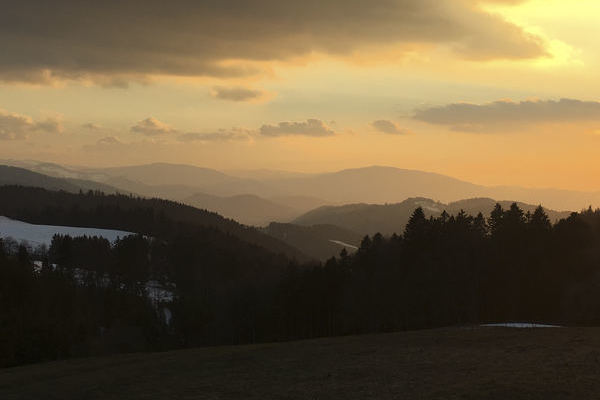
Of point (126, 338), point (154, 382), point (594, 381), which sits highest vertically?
point (594, 381)

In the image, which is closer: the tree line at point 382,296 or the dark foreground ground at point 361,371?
the dark foreground ground at point 361,371

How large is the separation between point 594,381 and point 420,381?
322 inches

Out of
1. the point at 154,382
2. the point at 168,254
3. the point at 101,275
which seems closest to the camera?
the point at 154,382

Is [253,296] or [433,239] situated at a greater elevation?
[433,239]

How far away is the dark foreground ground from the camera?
2886 centimetres

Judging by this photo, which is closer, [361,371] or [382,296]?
[361,371]

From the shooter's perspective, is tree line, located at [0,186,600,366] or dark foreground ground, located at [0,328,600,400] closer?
dark foreground ground, located at [0,328,600,400]

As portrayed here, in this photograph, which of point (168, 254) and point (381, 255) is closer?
point (381, 255)

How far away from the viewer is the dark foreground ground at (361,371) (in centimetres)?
2886

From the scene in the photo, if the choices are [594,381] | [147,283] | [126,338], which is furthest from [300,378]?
[147,283]

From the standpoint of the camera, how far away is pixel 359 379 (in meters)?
33.0

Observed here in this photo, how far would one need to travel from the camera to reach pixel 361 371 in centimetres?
3531

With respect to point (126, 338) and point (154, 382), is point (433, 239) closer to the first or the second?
point (126, 338)

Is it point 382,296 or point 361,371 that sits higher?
point 382,296
